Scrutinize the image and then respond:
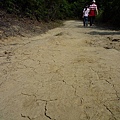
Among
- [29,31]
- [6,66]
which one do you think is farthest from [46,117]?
[29,31]

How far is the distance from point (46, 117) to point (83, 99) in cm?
58

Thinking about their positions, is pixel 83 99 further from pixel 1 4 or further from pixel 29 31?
pixel 1 4

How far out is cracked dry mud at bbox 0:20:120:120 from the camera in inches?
109

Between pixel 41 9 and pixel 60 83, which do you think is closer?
pixel 60 83

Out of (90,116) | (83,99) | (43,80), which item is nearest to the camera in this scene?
(90,116)

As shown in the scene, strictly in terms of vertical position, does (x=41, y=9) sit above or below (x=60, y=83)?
above

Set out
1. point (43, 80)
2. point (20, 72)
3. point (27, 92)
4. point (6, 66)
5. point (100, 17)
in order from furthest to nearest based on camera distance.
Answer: point (100, 17), point (6, 66), point (20, 72), point (43, 80), point (27, 92)

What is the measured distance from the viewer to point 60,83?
349cm

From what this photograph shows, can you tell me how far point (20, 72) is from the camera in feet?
13.2

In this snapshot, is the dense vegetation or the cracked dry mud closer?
the cracked dry mud

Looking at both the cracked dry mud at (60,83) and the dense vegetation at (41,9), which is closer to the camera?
the cracked dry mud at (60,83)

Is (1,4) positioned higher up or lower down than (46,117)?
higher up

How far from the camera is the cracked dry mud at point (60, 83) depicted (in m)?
2.77

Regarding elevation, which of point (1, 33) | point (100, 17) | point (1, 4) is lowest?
point (100, 17)
